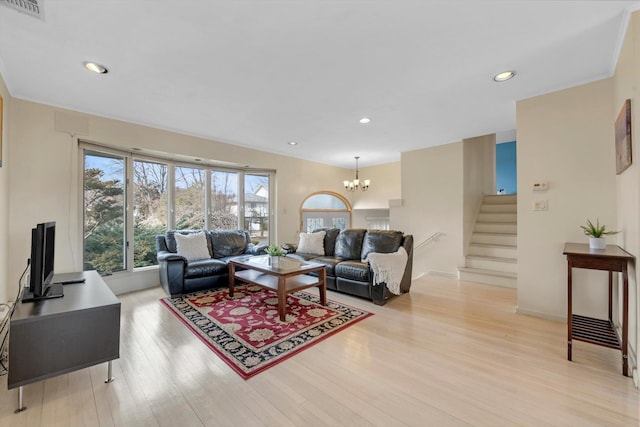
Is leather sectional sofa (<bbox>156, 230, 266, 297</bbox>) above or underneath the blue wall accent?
underneath

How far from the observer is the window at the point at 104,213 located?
366cm

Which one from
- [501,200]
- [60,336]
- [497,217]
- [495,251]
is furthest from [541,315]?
[60,336]

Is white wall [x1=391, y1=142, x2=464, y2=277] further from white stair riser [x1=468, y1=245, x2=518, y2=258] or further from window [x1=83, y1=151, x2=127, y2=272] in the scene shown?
window [x1=83, y1=151, x2=127, y2=272]

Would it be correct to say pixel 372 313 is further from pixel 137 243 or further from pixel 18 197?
pixel 18 197

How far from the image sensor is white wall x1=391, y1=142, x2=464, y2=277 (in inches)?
197

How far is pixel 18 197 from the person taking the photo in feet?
9.89

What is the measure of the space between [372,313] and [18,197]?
4.32 m

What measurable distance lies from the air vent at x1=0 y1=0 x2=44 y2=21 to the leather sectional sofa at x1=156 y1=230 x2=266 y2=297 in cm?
268

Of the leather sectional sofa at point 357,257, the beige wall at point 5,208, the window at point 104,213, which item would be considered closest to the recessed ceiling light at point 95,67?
the beige wall at point 5,208

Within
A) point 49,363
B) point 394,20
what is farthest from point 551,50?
point 49,363

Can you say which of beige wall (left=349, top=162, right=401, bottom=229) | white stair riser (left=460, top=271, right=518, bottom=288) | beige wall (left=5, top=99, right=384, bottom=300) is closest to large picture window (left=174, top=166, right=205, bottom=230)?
beige wall (left=5, top=99, right=384, bottom=300)

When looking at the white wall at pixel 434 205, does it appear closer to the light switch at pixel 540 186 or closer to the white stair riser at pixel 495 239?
the white stair riser at pixel 495 239

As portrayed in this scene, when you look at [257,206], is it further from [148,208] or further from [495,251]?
[495,251]

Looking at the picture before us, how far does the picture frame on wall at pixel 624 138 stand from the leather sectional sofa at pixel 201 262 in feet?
14.7
